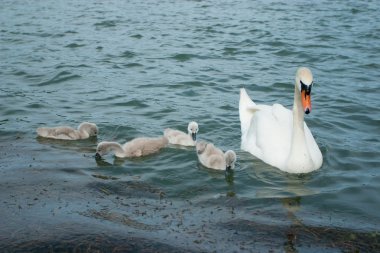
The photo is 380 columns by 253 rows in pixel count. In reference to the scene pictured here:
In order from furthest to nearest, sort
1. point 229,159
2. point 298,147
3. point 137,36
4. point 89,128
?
1. point 137,36
2. point 89,128
3. point 298,147
4. point 229,159

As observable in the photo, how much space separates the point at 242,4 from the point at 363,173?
1640 centimetres

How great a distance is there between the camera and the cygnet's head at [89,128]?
1030 cm

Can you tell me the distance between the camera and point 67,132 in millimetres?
10188

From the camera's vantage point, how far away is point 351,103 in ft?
41.2

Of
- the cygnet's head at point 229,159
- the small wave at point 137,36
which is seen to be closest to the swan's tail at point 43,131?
the cygnet's head at point 229,159

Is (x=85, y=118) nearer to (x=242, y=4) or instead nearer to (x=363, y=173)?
(x=363, y=173)

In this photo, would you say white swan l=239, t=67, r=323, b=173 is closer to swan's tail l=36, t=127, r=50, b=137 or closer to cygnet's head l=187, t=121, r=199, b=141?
cygnet's head l=187, t=121, r=199, b=141

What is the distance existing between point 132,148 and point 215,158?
1.33m

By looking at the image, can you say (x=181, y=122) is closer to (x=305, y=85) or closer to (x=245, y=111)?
(x=245, y=111)

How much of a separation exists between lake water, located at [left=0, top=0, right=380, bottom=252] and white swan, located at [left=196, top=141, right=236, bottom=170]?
6.1 inches

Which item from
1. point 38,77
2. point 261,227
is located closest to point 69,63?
point 38,77

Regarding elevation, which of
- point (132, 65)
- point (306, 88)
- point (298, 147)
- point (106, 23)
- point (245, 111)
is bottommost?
point (106, 23)

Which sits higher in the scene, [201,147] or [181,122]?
[201,147]

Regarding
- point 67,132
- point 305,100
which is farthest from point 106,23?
point 305,100
